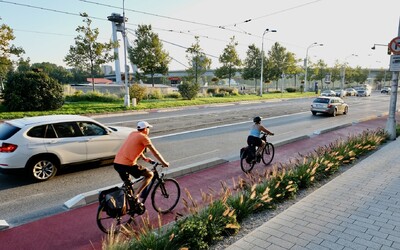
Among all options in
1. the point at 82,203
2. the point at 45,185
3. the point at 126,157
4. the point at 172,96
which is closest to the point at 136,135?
the point at 126,157

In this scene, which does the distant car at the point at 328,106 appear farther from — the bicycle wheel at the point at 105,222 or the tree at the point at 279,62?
the tree at the point at 279,62

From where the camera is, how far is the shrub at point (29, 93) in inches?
808

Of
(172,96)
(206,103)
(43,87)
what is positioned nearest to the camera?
(43,87)

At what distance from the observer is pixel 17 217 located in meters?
5.19

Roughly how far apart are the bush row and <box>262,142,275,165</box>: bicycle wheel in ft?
4.80

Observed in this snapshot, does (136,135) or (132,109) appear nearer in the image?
(136,135)

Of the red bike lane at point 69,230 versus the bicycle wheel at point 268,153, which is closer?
the red bike lane at point 69,230

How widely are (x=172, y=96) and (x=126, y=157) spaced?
32.1 meters

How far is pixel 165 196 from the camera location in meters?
5.44

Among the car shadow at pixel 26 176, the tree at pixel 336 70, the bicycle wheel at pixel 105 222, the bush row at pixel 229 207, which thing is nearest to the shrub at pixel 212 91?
the car shadow at pixel 26 176

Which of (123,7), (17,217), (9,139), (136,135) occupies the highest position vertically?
(123,7)

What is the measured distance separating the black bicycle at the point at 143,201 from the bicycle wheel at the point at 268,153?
4.02 metres

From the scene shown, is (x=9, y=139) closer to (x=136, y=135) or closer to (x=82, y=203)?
(x=82, y=203)

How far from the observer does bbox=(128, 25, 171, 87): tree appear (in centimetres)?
3906
